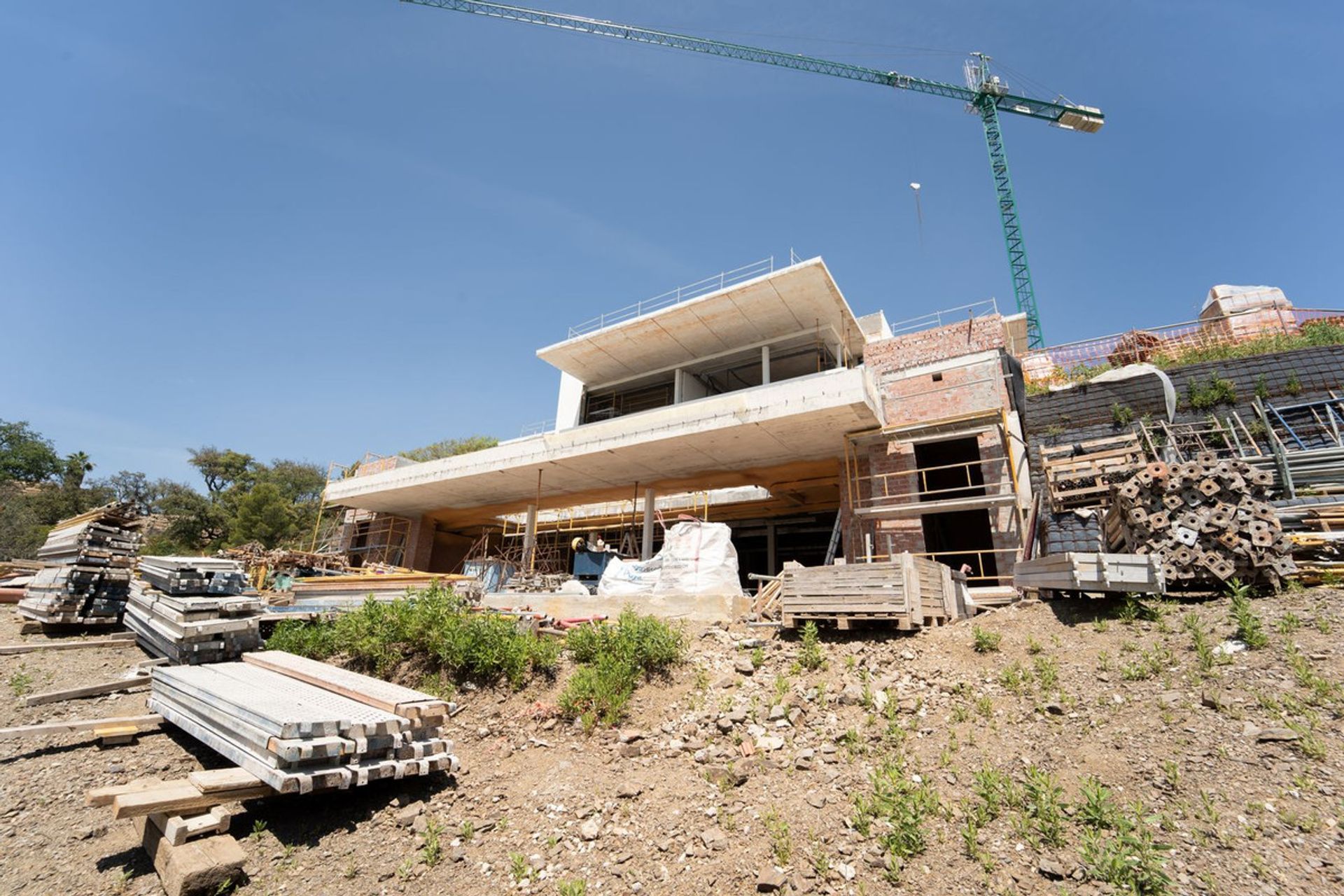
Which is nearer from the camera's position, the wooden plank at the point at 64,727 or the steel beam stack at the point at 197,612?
the wooden plank at the point at 64,727

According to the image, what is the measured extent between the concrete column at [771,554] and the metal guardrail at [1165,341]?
11.1m

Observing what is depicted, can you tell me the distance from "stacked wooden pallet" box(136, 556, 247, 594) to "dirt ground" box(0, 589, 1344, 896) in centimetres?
225

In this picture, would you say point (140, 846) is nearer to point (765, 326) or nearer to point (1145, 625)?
point (1145, 625)

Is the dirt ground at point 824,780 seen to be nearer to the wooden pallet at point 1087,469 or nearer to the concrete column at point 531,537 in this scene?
the wooden pallet at point 1087,469

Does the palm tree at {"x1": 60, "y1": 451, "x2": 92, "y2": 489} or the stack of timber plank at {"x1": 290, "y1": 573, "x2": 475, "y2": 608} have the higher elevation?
the palm tree at {"x1": 60, "y1": 451, "x2": 92, "y2": 489}

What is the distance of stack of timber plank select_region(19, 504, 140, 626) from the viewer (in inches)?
473

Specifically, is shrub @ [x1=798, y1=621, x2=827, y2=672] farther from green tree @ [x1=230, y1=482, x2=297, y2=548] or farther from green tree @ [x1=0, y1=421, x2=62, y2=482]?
green tree @ [x1=0, y1=421, x2=62, y2=482]

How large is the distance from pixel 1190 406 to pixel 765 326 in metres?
11.4

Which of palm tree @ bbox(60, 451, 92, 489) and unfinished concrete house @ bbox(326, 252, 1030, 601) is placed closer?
unfinished concrete house @ bbox(326, 252, 1030, 601)

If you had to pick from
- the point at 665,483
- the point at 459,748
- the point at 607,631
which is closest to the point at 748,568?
the point at 665,483

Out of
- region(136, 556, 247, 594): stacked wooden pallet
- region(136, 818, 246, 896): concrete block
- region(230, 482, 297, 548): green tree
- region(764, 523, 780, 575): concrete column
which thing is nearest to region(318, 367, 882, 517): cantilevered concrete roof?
region(764, 523, 780, 575): concrete column

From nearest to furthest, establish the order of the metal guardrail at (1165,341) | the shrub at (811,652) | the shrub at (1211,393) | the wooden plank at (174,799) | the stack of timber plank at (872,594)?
1. the wooden plank at (174,799)
2. the shrub at (811,652)
3. the stack of timber plank at (872,594)
4. the shrub at (1211,393)
5. the metal guardrail at (1165,341)

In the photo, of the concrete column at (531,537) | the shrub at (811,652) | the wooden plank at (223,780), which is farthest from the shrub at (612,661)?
the concrete column at (531,537)

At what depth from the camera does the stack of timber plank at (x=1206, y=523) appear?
24.4 ft
